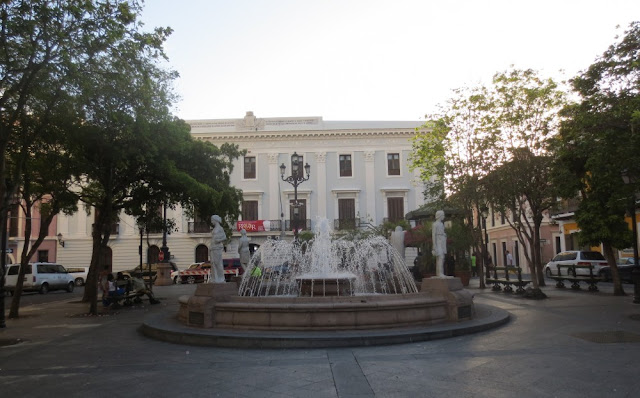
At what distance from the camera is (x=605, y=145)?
11625 mm

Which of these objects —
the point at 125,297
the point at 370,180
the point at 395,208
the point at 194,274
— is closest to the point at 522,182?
the point at 125,297

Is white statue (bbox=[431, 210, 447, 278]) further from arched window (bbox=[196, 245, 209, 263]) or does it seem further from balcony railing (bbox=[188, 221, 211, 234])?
arched window (bbox=[196, 245, 209, 263])

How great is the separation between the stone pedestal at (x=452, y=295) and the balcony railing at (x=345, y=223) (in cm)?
2851

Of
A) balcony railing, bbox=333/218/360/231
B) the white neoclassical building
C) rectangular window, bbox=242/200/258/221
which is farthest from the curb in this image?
rectangular window, bbox=242/200/258/221

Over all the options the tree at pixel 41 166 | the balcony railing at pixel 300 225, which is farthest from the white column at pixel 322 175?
the tree at pixel 41 166

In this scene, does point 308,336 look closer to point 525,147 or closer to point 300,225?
point 525,147

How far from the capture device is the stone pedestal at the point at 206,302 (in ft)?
30.7

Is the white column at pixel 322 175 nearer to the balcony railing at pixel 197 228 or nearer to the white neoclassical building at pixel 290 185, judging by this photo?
the white neoclassical building at pixel 290 185

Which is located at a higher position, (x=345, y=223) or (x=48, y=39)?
(x=48, y=39)

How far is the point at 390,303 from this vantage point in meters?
8.92

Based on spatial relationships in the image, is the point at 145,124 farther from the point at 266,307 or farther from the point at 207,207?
the point at 266,307

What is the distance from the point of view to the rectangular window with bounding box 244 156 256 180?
42188 mm

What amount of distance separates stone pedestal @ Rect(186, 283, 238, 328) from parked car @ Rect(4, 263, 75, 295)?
797 inches

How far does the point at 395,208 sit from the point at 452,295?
32.1m
